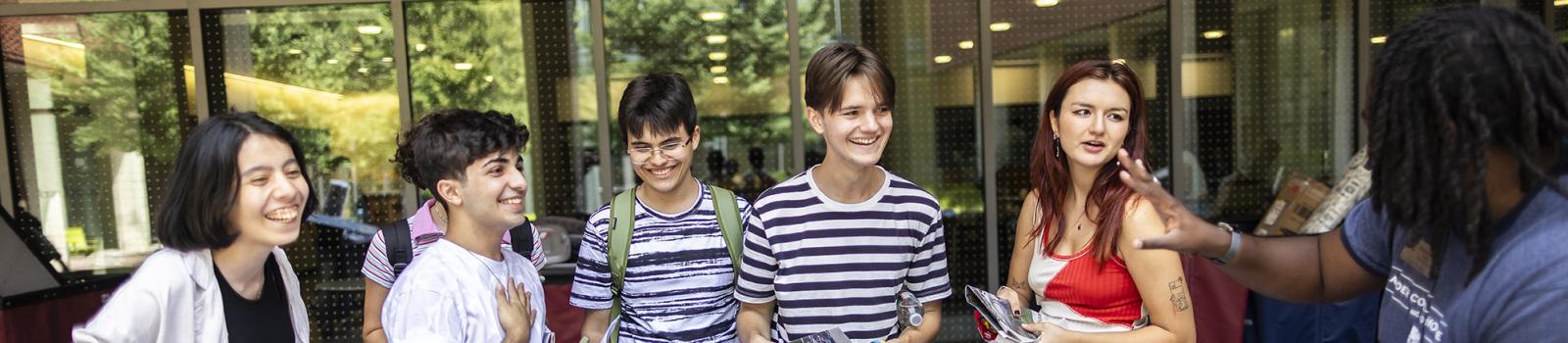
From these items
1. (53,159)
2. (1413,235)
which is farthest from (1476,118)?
(53,159)

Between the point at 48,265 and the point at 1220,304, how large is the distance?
18.5ft

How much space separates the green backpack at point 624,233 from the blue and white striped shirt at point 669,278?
0.02m

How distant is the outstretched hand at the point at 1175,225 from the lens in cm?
175

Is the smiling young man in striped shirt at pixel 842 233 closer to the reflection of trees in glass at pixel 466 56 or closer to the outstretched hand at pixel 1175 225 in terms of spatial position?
the outstretched hand at pixel 1175 225

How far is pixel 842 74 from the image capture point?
246cm

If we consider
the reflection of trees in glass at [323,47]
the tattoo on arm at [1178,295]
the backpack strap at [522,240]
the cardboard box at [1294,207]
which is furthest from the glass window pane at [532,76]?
the tattoo on arm at [1178,295]

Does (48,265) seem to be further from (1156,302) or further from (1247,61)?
(1247,61)

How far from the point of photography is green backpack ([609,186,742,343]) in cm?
261

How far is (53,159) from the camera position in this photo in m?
6.22

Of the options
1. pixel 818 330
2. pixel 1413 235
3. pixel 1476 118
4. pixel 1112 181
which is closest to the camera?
pixel 1476 118

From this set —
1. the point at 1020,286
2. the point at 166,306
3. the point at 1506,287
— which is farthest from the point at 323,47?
the point at 1506,287

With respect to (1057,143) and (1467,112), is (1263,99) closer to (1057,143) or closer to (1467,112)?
(1057,143)

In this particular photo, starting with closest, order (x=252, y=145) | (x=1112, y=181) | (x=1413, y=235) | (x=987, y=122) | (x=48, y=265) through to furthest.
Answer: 1. (x=1413, y=235)
2. (x=252, y=145)
3. (x=1112, y=181)
4. (x=48, y=265)
5. (x=987, y=122)

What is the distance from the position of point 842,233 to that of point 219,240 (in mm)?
1492
